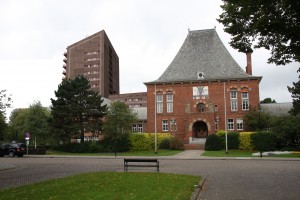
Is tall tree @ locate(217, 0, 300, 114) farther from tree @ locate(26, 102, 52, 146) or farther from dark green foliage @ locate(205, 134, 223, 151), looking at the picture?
tree @ locate(26, 102, 52, 146)

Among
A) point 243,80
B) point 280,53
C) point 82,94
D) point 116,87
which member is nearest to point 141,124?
point 82,94

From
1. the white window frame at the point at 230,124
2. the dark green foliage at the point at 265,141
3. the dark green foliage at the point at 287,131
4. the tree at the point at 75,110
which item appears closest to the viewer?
the dark green foliage at the point at 287,131

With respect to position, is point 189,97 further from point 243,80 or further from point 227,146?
point 227,146

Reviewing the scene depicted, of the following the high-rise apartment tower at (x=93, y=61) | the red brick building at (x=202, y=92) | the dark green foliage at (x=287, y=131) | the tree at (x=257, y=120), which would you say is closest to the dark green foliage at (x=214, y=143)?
the red brick building at (x=202, y=92)

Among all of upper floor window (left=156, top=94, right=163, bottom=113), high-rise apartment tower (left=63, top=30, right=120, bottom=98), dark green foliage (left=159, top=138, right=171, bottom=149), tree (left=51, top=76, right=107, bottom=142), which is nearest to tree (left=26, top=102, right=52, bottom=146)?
tree (left=51, top=76, right=107, bottom=142)

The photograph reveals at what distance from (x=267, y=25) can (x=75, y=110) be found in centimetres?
3851

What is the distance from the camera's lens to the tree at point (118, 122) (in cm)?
4462

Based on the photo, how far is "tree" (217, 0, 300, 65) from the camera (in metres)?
10.5

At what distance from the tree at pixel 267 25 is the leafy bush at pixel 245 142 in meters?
29.9

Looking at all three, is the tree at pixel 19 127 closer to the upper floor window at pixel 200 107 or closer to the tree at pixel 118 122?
the tree at pixel 118 122

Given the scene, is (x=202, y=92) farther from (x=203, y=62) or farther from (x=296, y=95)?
(x=296, y=95)

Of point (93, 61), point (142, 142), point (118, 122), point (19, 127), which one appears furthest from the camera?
point (93, 61)

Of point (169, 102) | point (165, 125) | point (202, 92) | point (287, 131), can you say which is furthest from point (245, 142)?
point (169, 102)

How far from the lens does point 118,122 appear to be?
44781mm
